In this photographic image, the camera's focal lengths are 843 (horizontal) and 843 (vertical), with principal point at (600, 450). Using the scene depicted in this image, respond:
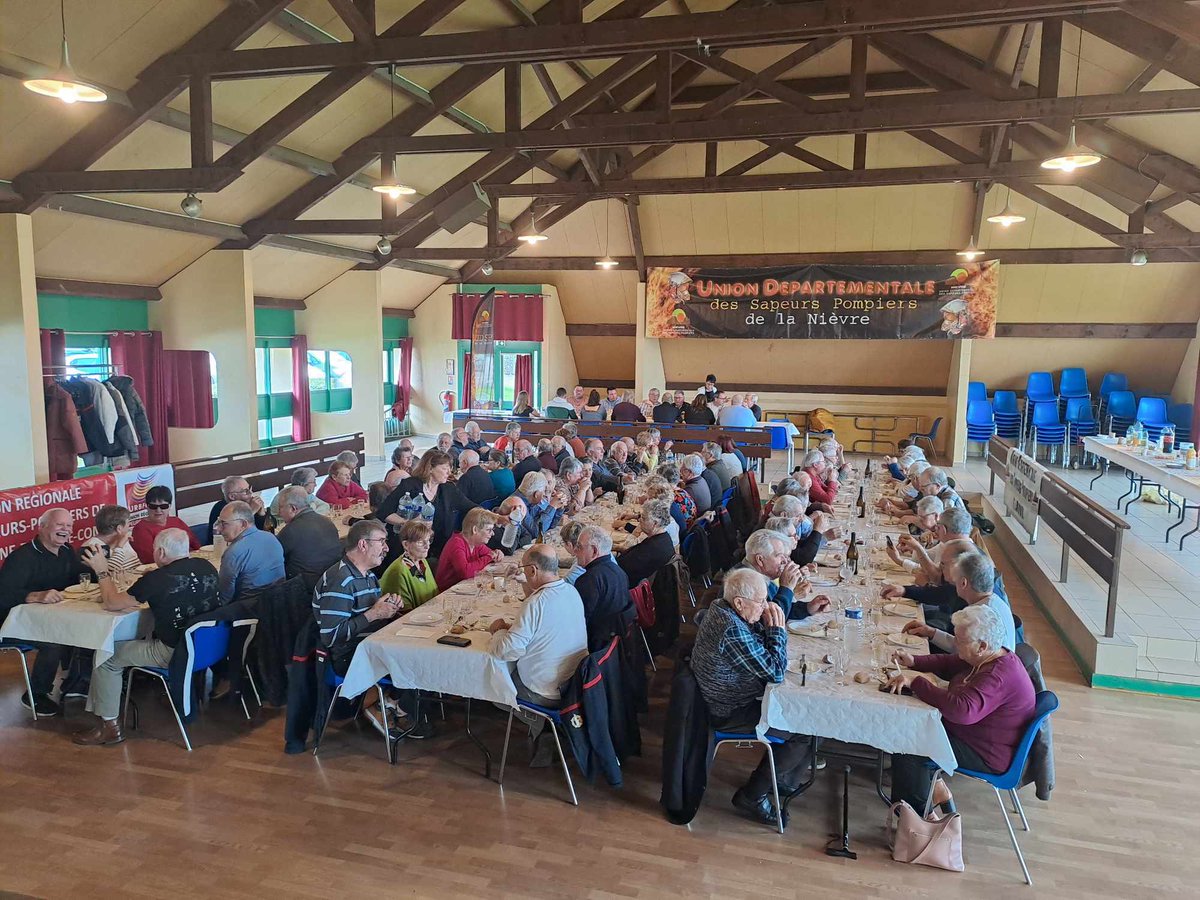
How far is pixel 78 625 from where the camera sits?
4.55 m

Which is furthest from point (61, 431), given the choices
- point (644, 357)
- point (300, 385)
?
point (644, 357)

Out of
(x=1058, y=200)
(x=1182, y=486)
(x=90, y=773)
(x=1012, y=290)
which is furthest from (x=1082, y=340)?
(x=90, y=773)

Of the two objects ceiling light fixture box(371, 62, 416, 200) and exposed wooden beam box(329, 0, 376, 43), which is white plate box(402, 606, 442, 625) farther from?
exposed wooden beam box(329, 0, 376, 43)

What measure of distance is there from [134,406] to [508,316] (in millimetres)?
7750

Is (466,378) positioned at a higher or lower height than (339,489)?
higher

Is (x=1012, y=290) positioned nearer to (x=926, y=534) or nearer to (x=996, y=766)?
(x=926, y=534)

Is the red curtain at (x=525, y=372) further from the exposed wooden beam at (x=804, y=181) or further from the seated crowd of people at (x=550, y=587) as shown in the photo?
the seated crowd of people at (x=550, y=587)

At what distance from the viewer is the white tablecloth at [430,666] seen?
408cm

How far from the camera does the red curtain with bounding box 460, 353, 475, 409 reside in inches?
668

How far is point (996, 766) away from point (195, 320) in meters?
11.1

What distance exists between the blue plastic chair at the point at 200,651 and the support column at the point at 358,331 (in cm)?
998

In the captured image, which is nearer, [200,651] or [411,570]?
[200,651]

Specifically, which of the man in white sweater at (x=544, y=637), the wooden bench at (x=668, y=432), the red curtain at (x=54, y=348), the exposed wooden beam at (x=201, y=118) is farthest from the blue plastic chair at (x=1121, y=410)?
the red curtain at (x=54, y=348)

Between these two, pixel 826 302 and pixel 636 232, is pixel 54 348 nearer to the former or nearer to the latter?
pixel 636 232
